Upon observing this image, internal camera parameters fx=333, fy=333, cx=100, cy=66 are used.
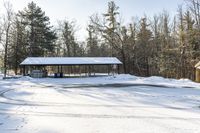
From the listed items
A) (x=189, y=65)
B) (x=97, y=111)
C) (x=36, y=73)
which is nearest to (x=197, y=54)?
(x=189, y=65)

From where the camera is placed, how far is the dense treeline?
53.8 metres

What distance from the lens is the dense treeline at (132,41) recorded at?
5381 cm

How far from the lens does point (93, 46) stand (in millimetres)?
70875

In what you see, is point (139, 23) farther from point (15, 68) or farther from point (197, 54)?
point (15, 68)

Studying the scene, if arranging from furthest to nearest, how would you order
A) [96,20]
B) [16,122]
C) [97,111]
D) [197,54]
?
1. [96,20]
2. [197,54]
3. [97,111]
4. [16,122]

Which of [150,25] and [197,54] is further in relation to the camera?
[150,25]

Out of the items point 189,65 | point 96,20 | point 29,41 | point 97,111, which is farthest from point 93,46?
point 97,111

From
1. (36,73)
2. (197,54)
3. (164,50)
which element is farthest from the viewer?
(164,50)

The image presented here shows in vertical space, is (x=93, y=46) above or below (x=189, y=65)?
above

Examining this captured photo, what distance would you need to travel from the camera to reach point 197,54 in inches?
2040

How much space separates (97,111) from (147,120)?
115 inches

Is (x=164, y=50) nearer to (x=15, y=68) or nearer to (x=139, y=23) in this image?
(x=139, y=23)

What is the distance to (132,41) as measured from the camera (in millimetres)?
63125

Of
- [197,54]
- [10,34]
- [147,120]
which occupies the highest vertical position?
[10,34]
